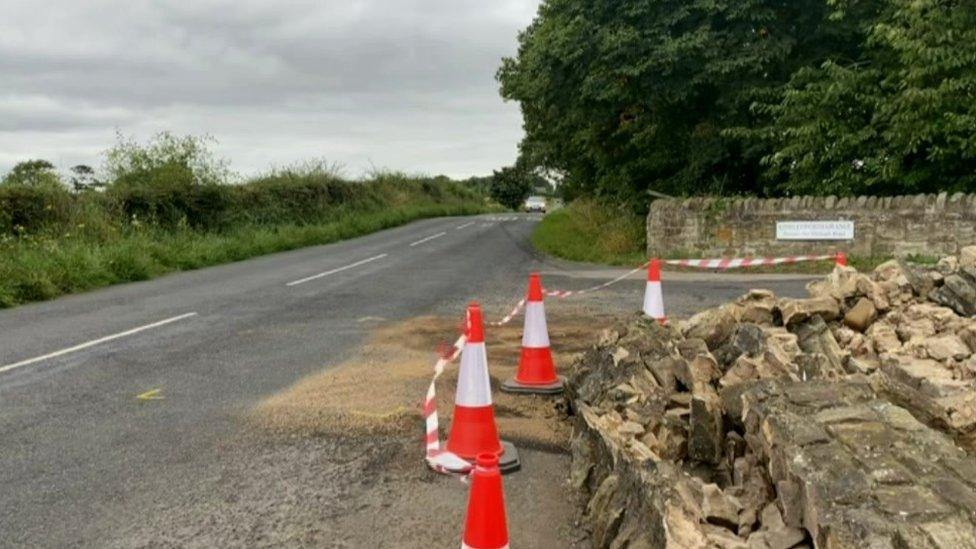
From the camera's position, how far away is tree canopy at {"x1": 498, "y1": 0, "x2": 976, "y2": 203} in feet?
49.4

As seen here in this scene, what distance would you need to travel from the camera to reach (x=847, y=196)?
16531 mm

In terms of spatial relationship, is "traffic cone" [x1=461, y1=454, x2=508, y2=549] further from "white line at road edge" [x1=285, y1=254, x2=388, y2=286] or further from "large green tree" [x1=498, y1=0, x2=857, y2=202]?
Answer: "large green tree" [x1=498, y1=0, x2=857, y2=202]

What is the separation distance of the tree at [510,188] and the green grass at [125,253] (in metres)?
54.3

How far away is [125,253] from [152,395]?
11.5 m

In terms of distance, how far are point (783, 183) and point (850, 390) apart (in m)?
15.1

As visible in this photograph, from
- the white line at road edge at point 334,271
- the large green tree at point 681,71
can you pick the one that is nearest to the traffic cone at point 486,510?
the white line at road edge at point 334,271

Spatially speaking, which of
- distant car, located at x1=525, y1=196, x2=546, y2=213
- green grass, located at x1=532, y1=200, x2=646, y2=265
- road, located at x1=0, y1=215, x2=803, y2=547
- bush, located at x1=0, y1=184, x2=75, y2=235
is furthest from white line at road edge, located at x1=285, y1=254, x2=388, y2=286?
distant car, located at x1=525, y1=196, x2=546, y2=213

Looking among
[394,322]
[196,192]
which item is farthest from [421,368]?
[196,192]

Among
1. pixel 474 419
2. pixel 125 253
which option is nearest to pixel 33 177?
pixel 125 253

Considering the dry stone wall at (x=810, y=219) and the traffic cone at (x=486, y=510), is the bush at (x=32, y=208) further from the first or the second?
the traffic cone at (x=486, y=510)

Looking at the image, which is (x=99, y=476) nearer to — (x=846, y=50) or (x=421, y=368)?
(x=421, y=368)

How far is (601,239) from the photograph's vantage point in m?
20.4

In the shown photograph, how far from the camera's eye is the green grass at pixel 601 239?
742 inches

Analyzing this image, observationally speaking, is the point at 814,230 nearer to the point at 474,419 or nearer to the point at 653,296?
the point at 653,296
